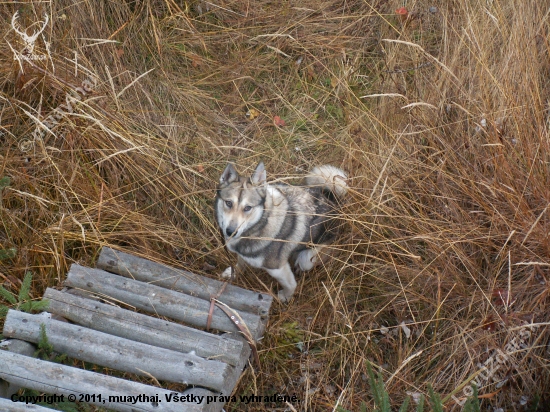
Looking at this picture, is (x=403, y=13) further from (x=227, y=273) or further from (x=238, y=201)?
(x=227, y=273)

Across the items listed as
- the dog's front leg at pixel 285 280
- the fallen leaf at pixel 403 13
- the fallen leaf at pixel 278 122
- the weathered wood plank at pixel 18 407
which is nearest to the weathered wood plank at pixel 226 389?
the dog's front leg at pixel 285 280

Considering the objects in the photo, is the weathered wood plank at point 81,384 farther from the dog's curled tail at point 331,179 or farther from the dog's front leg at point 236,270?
the dog's curled tail at point 331,179

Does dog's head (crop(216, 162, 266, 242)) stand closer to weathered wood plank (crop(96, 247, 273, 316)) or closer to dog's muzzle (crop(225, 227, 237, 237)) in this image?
dog's muzzle (crop(225, 227, 237, 237))

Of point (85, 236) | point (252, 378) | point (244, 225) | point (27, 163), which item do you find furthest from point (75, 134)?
point (252, 378)

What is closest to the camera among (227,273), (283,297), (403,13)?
(283,297)

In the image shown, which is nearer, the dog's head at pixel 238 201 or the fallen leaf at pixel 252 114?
the dog's head at pixel 238 201

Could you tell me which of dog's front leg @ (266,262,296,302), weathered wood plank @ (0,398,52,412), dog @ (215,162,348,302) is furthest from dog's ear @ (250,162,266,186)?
weathered wood plank @ (0,398,52,412)

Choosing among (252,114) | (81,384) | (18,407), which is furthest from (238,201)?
(18,407)

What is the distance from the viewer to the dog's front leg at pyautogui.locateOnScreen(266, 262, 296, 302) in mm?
3818

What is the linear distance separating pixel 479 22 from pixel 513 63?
0.58 m

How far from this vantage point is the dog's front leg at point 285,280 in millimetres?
3818

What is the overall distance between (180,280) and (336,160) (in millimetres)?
1563

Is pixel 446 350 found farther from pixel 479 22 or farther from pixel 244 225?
pixel 479 22

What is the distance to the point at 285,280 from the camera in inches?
152
